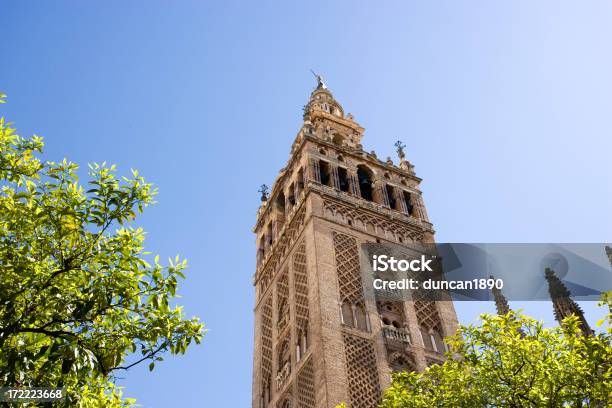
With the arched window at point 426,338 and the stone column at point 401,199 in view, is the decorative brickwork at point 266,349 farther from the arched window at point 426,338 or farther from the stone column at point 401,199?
the stone column at point 401,199

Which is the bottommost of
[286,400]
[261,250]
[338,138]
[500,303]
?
[286,400]

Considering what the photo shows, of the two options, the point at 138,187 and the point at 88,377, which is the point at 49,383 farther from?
the point at 138,187

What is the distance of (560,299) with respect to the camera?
26.3m

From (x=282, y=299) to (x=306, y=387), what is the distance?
6.42 meters

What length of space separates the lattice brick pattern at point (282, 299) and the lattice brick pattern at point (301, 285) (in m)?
1.04

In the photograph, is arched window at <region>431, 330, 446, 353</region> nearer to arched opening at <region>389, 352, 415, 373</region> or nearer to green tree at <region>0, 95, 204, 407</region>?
arched opening at <region>389, 352, 415, 373</region>

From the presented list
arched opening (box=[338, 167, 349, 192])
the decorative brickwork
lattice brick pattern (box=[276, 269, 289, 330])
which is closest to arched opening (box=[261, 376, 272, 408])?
the decorative brickwork

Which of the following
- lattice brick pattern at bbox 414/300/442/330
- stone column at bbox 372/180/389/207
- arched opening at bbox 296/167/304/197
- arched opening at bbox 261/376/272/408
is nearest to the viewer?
arched opening at bbox 261/376/272/408

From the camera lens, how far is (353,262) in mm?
27609

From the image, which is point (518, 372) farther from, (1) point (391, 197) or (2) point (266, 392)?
(1) point (391, 197)

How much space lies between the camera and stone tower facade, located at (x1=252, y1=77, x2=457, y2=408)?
23344mm

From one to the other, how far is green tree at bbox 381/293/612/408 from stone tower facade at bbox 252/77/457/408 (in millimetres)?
8423

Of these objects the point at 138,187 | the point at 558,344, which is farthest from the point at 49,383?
the point at 558,344

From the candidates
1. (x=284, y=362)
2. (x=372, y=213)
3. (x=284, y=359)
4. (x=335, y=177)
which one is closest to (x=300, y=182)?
(x=335, y=177)
